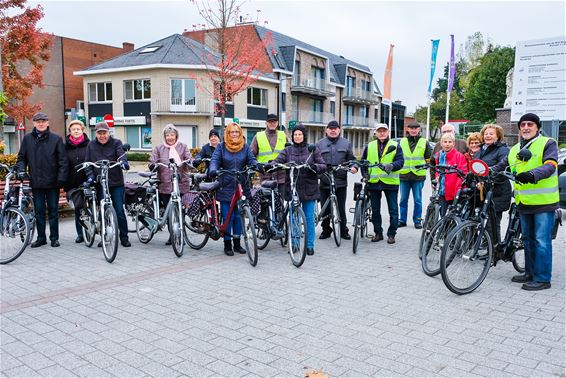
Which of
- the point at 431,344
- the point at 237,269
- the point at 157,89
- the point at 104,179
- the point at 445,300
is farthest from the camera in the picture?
the point at 157,89

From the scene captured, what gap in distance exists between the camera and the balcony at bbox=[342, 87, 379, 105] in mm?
55747

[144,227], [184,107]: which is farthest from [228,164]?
[184,107]

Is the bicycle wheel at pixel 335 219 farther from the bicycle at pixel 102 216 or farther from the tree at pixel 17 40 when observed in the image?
the tree at pixel 17 40

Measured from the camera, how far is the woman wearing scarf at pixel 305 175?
286 inches

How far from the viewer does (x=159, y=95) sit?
113 feet

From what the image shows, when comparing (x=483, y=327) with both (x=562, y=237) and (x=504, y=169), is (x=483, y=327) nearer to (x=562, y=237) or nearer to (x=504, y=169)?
(x=504, y=169)

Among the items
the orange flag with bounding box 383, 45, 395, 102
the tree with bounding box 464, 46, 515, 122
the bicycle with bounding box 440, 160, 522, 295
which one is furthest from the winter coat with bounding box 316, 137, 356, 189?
the tree with bounding box 464, 46, 515, 122

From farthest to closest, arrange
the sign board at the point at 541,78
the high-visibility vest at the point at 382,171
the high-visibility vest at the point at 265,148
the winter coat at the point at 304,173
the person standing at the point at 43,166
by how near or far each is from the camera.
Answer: the sign board at the point at 541,78
the high-visibility vest at the point at 265,148
the high-visibility vest at the point at 382,171
the person standing at the point at 43,166
the winter coat at the point at 304,173

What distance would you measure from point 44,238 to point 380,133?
553 cm

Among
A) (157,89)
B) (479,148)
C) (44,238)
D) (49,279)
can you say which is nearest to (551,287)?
(479,148)

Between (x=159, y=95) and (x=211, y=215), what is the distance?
28.9 meters

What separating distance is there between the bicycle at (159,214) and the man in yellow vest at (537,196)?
431cm

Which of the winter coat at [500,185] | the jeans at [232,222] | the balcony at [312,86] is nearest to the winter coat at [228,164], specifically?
the jeans at [232,222]

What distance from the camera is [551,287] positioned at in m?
5.73
